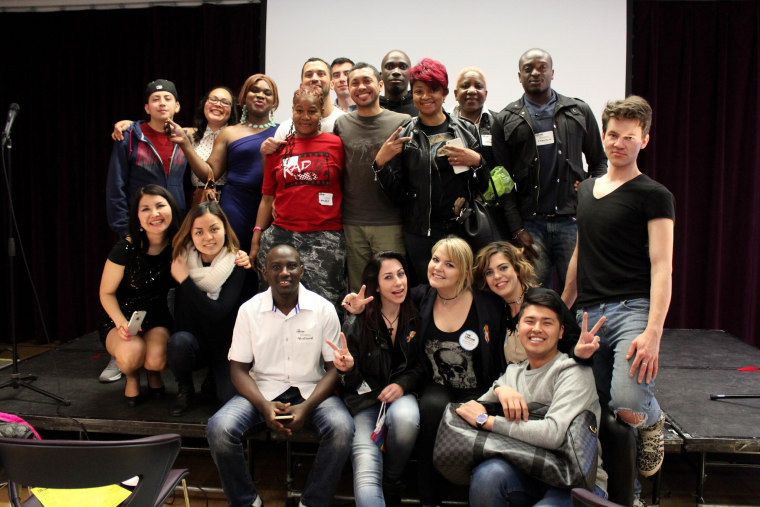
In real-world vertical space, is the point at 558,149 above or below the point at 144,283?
above

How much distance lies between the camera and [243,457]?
2.26 meters

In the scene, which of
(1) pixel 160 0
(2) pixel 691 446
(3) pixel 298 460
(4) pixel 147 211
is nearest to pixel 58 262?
(1) pixel 160 0

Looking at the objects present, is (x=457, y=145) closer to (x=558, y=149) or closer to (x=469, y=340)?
(x=558, y=149)

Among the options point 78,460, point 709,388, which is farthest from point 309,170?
point 709,388

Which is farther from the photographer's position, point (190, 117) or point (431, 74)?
point (190, 117)

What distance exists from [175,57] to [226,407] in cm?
349

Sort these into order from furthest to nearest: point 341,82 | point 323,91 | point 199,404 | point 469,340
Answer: point 341,82 < point 323,91 < point 199,404 < point 469,340

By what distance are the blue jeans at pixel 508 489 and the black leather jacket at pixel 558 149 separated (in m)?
1.28

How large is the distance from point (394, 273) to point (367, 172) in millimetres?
600

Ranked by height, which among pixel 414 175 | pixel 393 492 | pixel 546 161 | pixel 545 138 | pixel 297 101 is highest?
pixel 297 101

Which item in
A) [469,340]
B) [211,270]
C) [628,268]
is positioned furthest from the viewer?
[211,270]

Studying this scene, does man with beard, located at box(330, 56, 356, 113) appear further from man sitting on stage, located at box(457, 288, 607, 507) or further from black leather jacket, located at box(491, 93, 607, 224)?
man sitting on stage, located at box(457, 288, 607, 507)

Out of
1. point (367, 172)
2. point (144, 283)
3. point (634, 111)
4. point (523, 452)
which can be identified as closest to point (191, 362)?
point (144, 283)

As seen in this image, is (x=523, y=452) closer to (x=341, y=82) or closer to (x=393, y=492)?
(x=393, y=492)
